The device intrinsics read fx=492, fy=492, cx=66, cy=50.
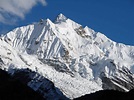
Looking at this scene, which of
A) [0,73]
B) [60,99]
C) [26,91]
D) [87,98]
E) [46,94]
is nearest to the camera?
[87,98]

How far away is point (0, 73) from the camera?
11625 cm

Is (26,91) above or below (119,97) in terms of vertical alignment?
above

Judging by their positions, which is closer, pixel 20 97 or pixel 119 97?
pixel 119 97

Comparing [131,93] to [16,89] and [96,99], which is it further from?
[16,89]

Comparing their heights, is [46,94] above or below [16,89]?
above

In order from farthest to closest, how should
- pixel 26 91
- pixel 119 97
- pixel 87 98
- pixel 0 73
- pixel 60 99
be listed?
1. pixel 60 99
2. pixel 0 73
3. pixel 26 91
4. pixel 87 98
5. pixel 119 97

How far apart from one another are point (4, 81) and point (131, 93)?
33.1 m

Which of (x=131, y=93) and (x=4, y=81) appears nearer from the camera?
(x=131, y=93)

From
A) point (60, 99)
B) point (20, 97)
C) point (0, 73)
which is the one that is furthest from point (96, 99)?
point (60, 99)

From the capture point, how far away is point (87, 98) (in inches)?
3812

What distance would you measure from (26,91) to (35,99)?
2628 millimetres

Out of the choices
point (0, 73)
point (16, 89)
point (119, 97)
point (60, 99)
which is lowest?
point (119, 97)

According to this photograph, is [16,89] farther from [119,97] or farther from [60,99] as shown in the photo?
[60,99]

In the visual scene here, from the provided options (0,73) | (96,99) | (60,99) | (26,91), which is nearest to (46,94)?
(60,99)
